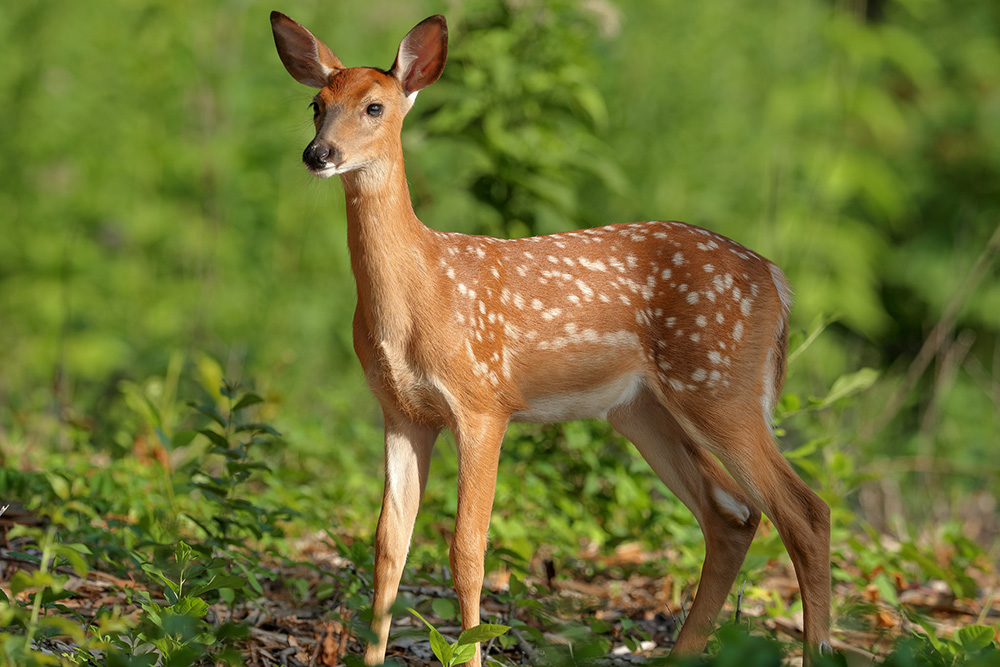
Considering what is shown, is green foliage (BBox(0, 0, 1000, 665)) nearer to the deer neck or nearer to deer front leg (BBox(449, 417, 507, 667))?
deer front leg (BBox(449, 417, 507, 667))

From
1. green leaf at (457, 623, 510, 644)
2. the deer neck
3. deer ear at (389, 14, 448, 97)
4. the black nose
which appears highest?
deer ear at (389, 14, 448, 97)

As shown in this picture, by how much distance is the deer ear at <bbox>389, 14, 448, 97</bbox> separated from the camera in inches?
136

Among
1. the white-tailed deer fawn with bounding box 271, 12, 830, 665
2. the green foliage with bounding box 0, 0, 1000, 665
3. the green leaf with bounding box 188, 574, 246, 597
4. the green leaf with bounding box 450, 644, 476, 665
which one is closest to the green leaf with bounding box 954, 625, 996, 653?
the green foliage with bounding box 0, 0, 1000, 665

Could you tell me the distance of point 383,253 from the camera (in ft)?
11.2

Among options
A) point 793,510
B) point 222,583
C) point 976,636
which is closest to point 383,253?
point 222,583

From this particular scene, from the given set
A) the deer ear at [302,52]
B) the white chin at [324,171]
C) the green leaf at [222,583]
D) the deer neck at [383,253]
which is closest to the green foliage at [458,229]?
the green leaf at [222,583]

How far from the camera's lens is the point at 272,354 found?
7.66 meters

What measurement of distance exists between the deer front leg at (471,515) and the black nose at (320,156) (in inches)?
37.0

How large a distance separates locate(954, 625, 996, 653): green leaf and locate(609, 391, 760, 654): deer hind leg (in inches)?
32.4

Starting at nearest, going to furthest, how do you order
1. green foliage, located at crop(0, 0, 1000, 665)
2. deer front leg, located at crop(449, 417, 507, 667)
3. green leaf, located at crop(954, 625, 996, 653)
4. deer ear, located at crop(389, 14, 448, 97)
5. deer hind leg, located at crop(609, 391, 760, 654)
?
green leaf, located at crop(954, 625, 996, 653) < deer front leg, located at crop(449, 417, 507, 667) < deer ear, located at crop(389, 14, 448, 97) < deer hind leg, located at crop(609, 391, 760, 654) < green foliage, located at crop(0, 0, 1000, 665)

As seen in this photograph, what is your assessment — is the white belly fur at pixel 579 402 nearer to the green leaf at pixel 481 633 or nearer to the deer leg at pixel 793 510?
the deer leg at pixel 793 510

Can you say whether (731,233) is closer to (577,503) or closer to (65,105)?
(577,503)

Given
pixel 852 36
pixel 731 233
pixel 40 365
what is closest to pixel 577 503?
pixel 731 233

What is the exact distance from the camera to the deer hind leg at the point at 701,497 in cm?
380
